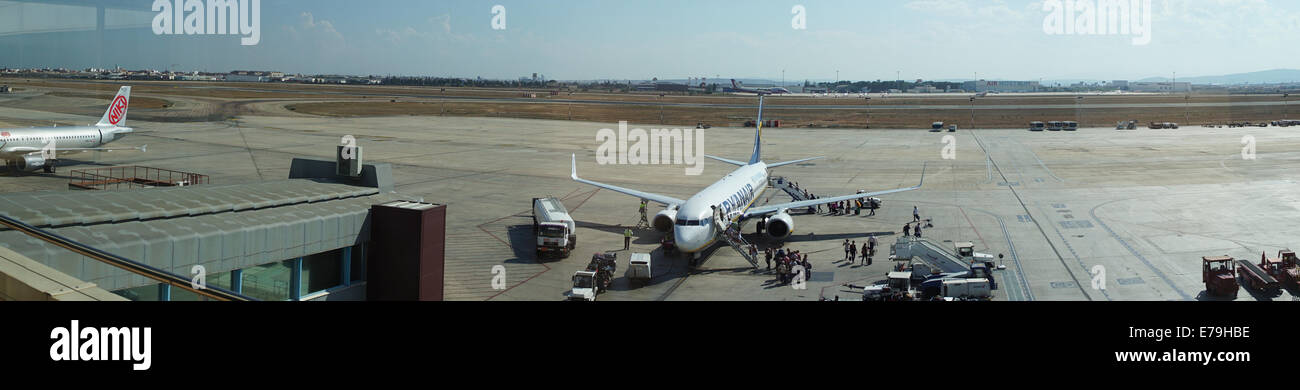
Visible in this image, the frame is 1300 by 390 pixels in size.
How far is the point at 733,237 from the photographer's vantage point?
139ft

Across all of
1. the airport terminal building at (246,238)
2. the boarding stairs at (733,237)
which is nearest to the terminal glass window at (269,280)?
the airport terminal building at (246,238)

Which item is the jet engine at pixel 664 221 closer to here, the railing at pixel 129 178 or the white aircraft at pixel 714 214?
the white aircraft at pixel 714 214

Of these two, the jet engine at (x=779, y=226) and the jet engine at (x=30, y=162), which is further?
the jet engine at (x=30, y=162)

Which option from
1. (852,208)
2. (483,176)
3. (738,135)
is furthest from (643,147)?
(852,208)

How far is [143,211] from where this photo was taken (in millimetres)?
23219

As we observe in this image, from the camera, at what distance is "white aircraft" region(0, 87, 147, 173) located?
6550cm

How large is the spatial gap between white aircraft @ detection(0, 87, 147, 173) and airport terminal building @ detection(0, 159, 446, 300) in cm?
5033

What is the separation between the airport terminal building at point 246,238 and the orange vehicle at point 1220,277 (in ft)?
104

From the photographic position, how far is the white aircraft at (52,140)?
215ft

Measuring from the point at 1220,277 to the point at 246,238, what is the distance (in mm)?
36959

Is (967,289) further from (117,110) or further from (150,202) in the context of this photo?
(117,110)

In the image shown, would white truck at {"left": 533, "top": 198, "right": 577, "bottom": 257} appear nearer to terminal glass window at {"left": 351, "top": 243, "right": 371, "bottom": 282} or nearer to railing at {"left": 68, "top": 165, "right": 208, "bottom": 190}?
terminal glass window at {"left": 351, "top": 243, "right": 371, "bottom": 282}
